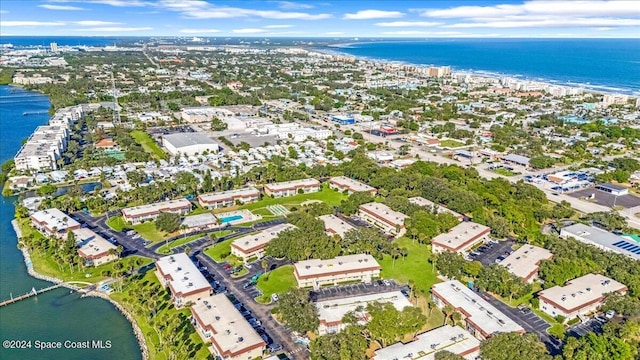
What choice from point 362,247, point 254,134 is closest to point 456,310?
point 362,247

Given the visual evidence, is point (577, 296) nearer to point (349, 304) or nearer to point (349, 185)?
point (349, 304)

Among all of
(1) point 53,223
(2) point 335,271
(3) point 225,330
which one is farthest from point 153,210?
(3) point 225,330

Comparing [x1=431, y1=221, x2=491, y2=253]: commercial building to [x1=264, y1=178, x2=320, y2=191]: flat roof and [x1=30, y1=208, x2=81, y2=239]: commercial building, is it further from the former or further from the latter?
[x1=30, y1=208, x2=81, y2=239]: commercial building

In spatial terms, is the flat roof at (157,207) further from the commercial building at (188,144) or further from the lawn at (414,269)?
the lawn at (414,269)

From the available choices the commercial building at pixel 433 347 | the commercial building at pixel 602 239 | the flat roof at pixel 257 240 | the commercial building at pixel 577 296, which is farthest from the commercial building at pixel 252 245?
the commercial building at pixel 602 239

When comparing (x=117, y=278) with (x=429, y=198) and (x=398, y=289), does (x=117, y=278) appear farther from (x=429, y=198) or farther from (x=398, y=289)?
(x=429, y=198)

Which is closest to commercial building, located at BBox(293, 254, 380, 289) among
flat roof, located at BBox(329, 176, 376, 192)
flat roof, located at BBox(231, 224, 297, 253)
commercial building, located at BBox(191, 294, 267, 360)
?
flat roof, located at BBox(231, 224, 297, 253)
